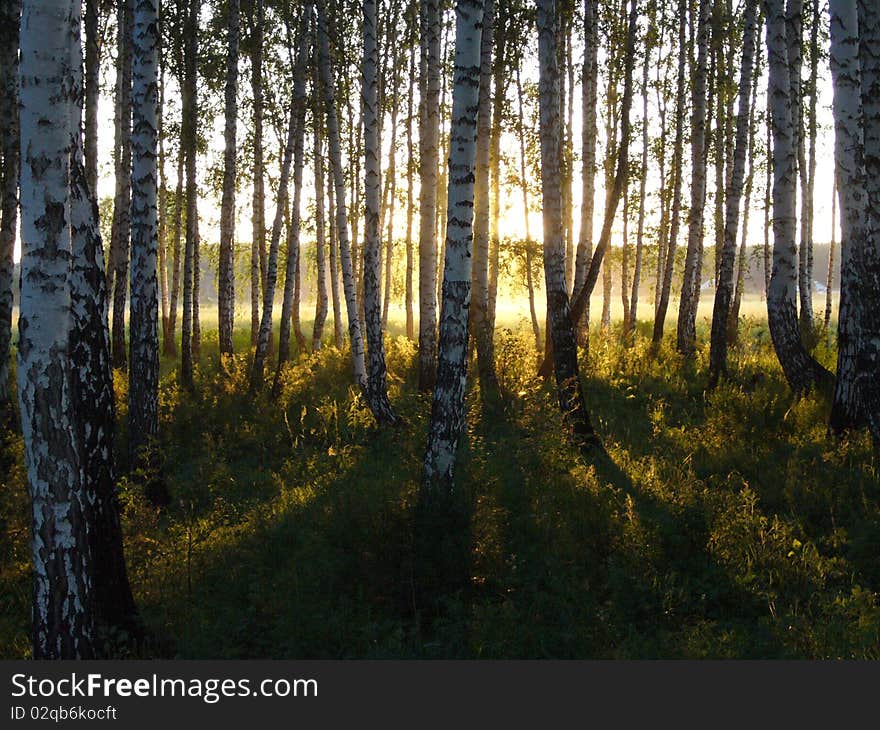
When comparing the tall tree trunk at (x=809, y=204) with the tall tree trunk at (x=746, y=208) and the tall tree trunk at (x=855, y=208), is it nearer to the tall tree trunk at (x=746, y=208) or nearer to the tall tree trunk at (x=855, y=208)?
the tall tree trunk at (x=746, y=208)

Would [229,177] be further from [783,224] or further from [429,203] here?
A: [783,224]

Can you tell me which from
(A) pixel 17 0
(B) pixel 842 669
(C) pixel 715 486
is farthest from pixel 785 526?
(A) pixel 17 0

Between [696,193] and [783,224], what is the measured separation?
550cm

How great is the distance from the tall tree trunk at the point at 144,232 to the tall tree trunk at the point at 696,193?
10.8 m

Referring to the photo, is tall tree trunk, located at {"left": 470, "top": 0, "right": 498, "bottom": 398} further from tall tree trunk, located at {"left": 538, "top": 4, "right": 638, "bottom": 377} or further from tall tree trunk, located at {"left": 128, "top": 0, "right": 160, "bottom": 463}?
tall tree trunk, located at {"left": 128, "top": 0, "right": 160, "bottom": 463}

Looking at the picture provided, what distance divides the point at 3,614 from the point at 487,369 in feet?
28.3

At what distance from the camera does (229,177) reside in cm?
1480

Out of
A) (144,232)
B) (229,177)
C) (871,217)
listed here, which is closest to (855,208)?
(871,217)

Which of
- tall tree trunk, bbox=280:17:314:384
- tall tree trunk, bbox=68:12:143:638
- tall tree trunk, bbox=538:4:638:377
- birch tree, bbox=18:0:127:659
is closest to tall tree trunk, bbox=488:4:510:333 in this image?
tall tree trunk, bbox=538:4:638:377

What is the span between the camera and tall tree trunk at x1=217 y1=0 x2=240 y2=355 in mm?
13773

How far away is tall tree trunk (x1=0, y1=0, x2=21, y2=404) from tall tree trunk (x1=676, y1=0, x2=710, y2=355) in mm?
12147

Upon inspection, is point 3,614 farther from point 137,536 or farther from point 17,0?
point 17,0

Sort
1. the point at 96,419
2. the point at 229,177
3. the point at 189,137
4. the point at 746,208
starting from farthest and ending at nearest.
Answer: the point at 746,208 → the point at 189,137 → the point at 229,177 → the point at 96,419

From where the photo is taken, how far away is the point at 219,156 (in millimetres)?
24500
